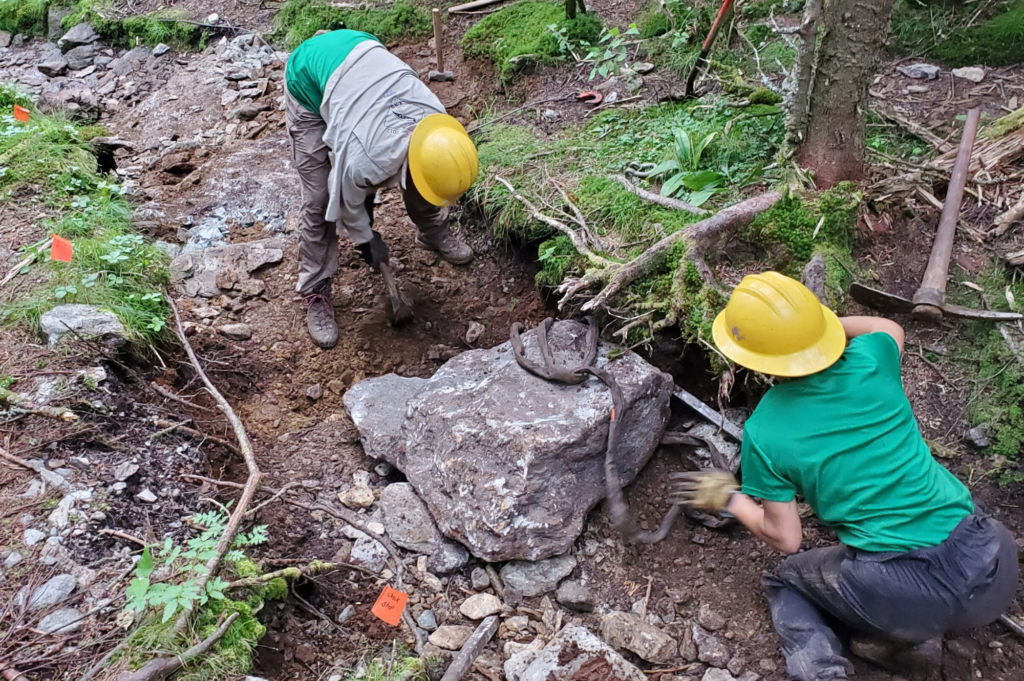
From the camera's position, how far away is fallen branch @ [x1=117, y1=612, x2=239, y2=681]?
179cm

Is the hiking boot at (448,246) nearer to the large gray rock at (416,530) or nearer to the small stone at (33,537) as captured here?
the large gray rock at (416,530)

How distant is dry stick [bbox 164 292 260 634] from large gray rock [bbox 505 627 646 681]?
3.08 feet

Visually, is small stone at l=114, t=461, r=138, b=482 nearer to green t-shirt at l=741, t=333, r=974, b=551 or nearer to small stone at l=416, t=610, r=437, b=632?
small stone at l=416, t=610, r=437, b=632

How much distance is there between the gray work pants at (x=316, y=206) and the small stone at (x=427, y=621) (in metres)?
1.85

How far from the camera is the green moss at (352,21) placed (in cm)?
537

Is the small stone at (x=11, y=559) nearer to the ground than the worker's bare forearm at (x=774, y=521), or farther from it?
nearer to the ground

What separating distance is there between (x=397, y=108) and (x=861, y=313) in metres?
2.07

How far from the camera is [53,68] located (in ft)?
20.2

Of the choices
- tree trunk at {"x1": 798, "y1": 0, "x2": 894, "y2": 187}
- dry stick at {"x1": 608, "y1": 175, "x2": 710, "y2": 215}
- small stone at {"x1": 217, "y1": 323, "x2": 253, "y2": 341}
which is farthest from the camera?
small stone at {"x1": 217, "y1": 323, "x2": 253, "y2": 341}

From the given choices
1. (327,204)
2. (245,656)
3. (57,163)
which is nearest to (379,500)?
(245,656)

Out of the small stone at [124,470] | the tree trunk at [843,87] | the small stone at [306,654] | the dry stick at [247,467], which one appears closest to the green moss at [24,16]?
the dry stick at [247,467]

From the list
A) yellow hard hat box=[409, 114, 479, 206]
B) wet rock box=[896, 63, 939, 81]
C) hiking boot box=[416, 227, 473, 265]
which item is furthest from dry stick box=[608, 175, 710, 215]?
wet rock box=[896, 63, 939, 81]

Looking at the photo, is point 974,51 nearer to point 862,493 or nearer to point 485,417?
point 862,493

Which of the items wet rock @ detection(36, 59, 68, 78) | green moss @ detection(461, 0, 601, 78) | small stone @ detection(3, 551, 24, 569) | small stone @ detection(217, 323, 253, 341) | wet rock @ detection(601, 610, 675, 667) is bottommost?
wet rock @ detection(601, 610, 675, 667)
